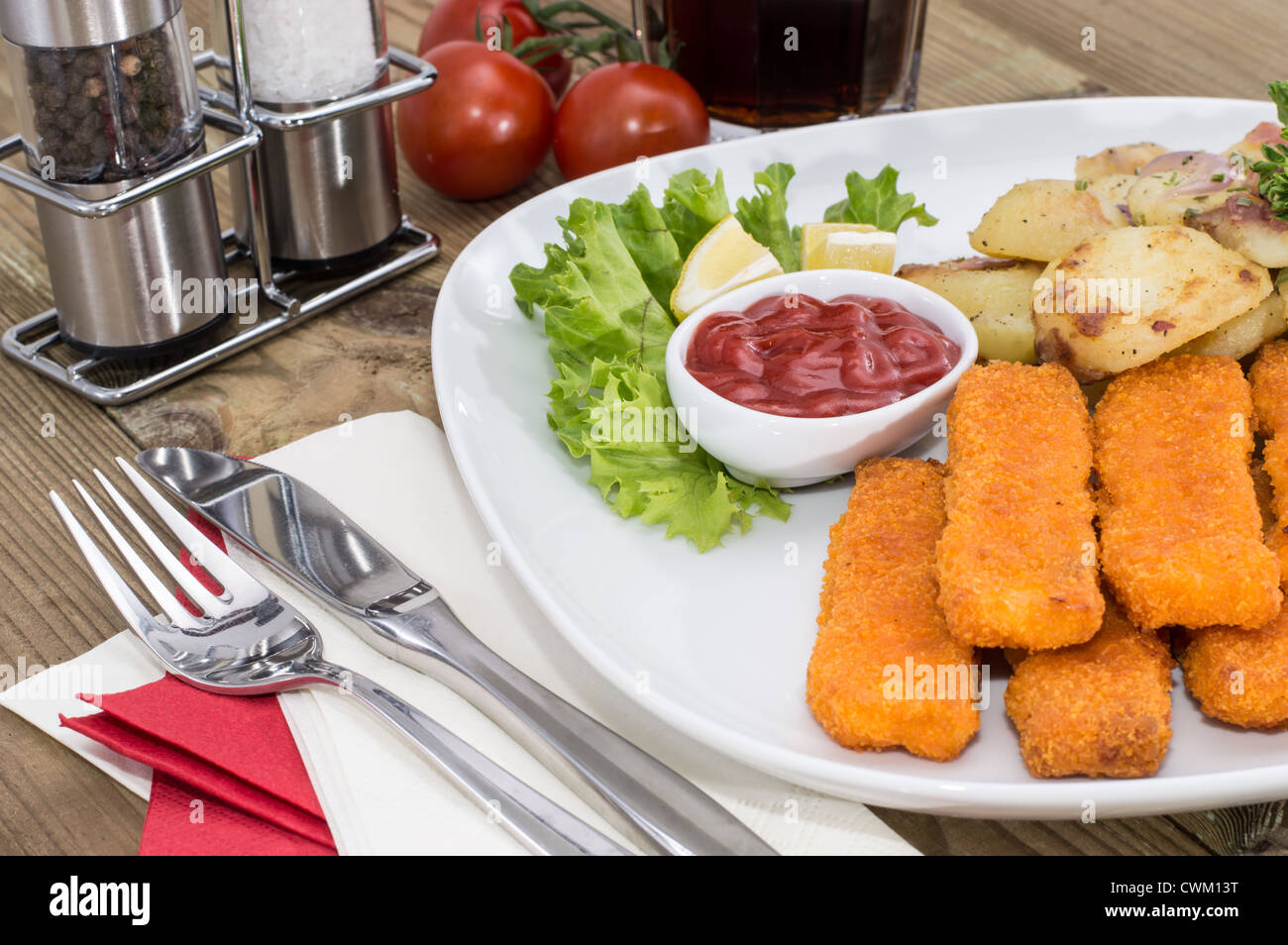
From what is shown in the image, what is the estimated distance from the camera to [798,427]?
236cm

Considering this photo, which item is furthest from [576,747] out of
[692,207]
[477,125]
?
[477,125]

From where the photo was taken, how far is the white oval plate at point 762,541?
181 cm

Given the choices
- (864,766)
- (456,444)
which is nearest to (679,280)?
(456,444)

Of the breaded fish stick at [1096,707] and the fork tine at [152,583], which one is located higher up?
the breaded fish stick at [1096,707]

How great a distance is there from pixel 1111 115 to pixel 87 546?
2829mm

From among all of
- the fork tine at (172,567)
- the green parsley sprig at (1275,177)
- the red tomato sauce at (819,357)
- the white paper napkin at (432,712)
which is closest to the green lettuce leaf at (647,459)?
the red tomato sauce at (819,357)

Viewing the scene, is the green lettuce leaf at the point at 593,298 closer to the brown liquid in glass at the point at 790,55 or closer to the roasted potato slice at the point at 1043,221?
the roasted potato slice at the point at 1043,221

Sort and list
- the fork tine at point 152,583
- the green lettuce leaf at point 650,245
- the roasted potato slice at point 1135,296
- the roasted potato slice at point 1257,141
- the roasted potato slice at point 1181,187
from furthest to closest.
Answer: the green lettuce leaf at point 650,245 → the roasted potato slice at point 1257,141 → the roasted potato slice at point 1181,187 → the roasted potato slice at point 1135,296 → the fork tine at point 152,583

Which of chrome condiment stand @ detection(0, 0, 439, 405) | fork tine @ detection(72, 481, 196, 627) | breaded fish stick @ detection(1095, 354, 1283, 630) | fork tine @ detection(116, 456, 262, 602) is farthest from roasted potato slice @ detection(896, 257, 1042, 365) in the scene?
fork tine @ detection(72, 481, 196, 627)

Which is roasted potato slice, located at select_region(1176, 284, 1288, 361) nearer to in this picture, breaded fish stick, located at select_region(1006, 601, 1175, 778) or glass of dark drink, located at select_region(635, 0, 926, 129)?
breaded fish stick, located at select_region(1006, 601, 1175, 778)

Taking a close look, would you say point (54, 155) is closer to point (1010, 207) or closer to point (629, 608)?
point (629, 608)

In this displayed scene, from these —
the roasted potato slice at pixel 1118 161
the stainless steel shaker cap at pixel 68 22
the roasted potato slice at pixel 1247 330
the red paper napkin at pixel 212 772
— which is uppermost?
the stainless steel shaker cap at pixel 68 22

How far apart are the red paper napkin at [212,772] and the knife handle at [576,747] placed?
264 millimetres

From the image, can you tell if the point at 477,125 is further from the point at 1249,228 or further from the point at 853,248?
the point at 1249,228
